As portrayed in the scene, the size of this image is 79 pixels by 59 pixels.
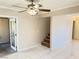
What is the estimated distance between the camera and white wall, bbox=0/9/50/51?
522cm

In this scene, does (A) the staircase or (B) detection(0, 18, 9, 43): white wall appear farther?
(B) detection(0, 18, 9, 43): white wall

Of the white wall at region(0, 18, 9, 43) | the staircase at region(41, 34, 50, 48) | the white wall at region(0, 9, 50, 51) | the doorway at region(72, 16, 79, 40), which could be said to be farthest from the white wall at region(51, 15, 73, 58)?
the white wall at region(0, 18, 9, 43)

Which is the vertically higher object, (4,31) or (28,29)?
(28,29)

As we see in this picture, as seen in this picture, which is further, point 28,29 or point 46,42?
point 46,42

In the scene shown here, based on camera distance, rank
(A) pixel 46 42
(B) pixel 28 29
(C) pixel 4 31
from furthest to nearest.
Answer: (C) pixel 4 31 < (A) pixel 46 42 < (B) pixel 28 29

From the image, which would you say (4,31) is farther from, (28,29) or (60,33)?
(60,33)

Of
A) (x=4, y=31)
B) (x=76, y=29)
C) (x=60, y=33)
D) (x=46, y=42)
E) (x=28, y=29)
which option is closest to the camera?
(x=28, y=29)

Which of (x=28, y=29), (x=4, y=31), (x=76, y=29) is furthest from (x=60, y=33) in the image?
(x=4, y=31)

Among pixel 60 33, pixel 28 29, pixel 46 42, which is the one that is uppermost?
pixel 28 29

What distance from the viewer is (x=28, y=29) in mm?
5723

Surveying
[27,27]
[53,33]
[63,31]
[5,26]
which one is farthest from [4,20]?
[63,31]

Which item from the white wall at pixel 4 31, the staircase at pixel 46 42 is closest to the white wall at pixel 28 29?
the staircase at pixel 46 42

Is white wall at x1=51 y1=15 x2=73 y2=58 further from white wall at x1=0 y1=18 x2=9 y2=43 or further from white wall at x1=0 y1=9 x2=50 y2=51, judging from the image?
white wall at x1=0 y1=18 x2=9 y2=43

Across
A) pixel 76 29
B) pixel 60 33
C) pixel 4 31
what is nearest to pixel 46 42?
pixel 60 33
